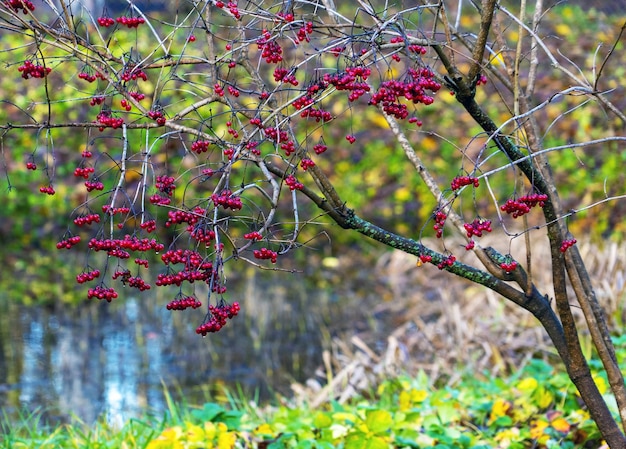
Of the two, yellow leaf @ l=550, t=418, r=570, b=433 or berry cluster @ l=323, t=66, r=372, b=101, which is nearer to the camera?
berry cluster @ l=323, t=66, r=372, b=101

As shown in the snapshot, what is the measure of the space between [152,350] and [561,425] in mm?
3928

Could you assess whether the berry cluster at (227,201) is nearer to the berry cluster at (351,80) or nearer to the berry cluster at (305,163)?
the berry cluster at (305,163)

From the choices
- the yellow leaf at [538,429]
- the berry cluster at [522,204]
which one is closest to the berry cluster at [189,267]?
the berry cluster at [522,204]

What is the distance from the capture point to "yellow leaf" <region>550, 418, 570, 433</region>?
3.38 m

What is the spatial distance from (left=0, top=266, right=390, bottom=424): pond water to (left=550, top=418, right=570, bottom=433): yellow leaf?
1956 millimetres

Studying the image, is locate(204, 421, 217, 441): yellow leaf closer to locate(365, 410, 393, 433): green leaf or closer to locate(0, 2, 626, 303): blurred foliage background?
locate(365, 410, 393, 433): green leaf

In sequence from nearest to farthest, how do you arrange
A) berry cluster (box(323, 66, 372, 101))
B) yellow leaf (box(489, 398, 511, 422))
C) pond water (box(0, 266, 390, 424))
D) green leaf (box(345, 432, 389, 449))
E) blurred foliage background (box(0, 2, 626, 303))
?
berry cluster (box(323, 66, 372, 101)), green leaf (box(345, 432, 389, 449)), yellow leaf (box(489, 398, 511, 422)), pond water (box(0, 266, 390, 424)), blurred foliage background (box(0, 2, 626, 303))

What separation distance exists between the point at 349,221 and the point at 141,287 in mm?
715

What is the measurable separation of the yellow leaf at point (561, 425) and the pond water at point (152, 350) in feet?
6.42

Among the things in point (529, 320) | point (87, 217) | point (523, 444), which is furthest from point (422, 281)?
point (87, 217)

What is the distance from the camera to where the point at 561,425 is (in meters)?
3.39

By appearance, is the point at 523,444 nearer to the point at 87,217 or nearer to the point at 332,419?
the point at 332,419

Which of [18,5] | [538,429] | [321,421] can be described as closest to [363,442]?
[321,421]

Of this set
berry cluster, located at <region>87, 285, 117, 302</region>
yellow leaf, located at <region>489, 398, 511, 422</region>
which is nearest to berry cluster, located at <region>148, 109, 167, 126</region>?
berry cluster, located at <region>87, 285, 117, 302</region>
